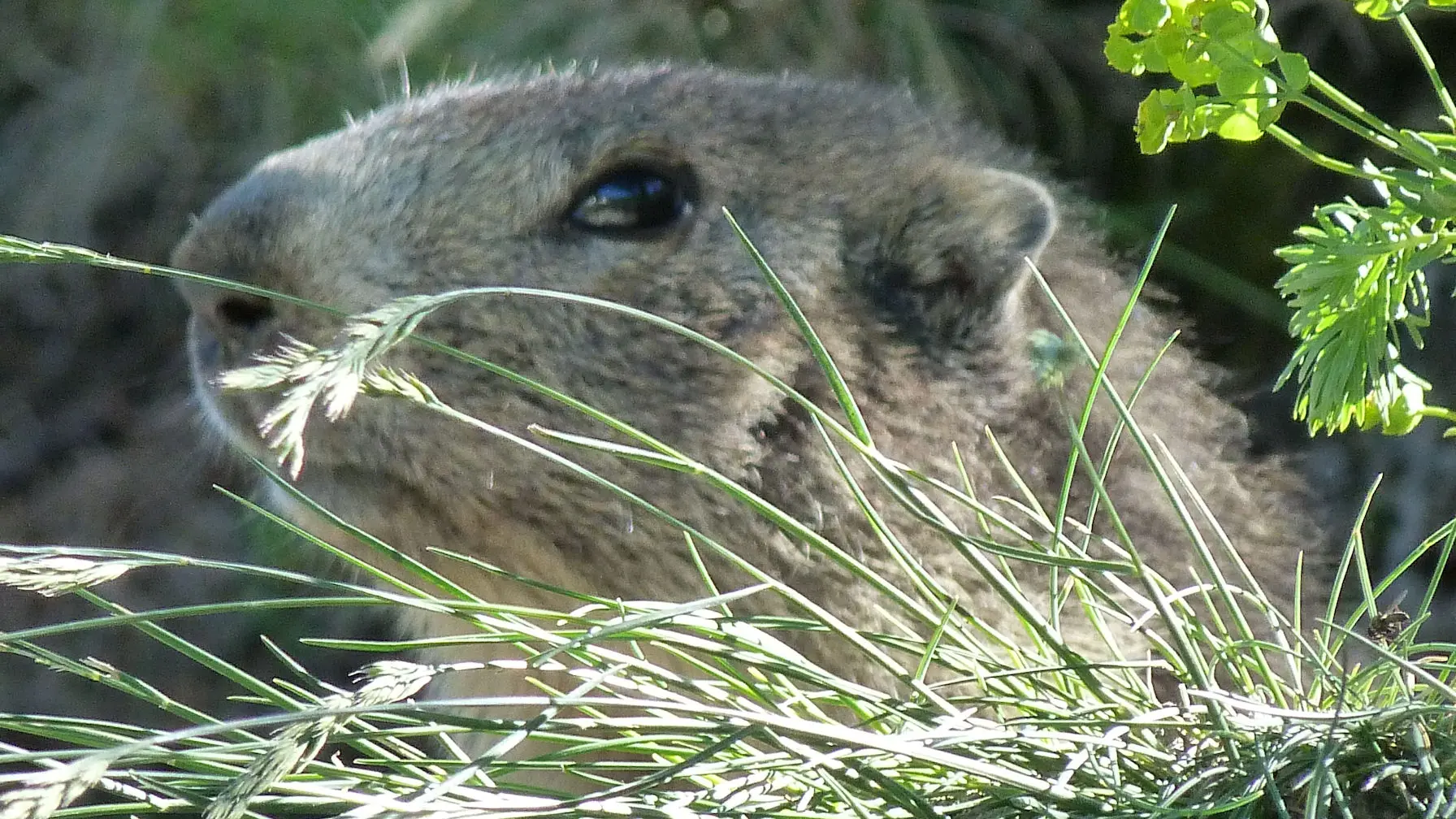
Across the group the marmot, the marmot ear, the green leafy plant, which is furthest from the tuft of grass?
the marmot ear

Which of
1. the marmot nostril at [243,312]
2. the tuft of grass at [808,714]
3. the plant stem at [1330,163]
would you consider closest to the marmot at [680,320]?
the marmot nostril at [243,312]

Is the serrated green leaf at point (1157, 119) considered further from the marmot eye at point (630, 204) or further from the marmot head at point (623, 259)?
the marmot eye at point (630, 204)

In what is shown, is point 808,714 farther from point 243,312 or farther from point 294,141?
point 294,141

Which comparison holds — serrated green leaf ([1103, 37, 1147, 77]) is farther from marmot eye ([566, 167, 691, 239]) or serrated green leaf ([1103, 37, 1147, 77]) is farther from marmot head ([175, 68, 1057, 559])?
marmot eye ([566, 167, 691, 239])

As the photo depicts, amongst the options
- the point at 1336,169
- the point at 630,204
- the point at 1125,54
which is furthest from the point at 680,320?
the point at 1336,169

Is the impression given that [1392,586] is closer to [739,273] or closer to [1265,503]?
[1265,503]
